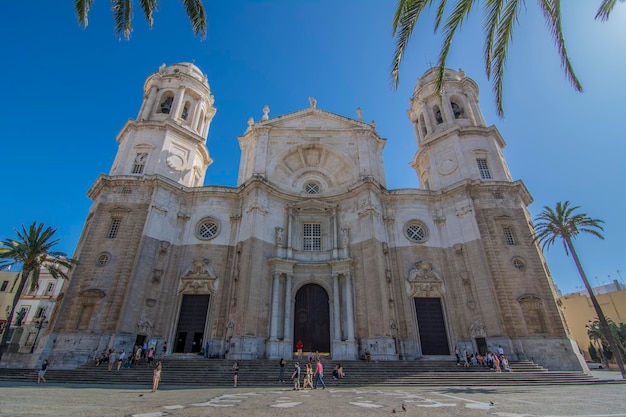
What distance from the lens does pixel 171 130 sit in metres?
28.4

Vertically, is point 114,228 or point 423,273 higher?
point 114,228

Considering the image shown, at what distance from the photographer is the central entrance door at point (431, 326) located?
869 inches

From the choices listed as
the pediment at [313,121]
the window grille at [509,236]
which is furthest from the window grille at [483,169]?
the pediment at [313,121]

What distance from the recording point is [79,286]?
67.6 feet

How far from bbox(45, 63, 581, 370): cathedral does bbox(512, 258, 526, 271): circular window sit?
88 millimetres

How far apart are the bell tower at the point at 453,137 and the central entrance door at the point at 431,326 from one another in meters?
10.2

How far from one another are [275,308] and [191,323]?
5984mm

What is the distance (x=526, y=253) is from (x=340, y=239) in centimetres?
1313

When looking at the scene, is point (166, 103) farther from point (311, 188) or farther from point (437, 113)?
point (437, 113)

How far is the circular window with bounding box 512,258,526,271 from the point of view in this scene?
22.0m

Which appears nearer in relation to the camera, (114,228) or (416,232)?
(114,228)

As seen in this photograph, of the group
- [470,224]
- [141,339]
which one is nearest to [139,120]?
[141,339]

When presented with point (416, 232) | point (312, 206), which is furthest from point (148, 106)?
point (416, 232)

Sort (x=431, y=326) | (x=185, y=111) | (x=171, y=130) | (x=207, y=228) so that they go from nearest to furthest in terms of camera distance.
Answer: (x=431, y=326) → (x=207, y=228) → (x=171, y=130) → (x=185, y=111)
